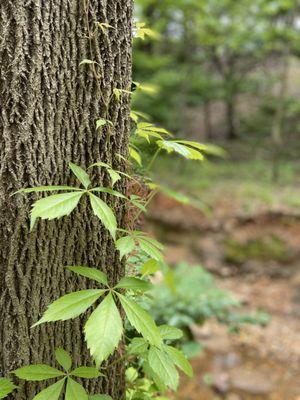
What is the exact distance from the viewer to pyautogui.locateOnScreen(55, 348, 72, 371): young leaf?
1.28 meters

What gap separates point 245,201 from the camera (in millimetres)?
7918

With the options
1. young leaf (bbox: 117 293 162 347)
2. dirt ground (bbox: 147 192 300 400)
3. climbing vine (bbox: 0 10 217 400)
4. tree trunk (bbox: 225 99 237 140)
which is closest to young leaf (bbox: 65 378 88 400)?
climbing vine (bbox: 0 10 217 400)

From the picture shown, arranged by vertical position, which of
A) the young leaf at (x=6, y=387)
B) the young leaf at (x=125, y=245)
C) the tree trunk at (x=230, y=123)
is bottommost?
the young leaf at (x=6, y=387)

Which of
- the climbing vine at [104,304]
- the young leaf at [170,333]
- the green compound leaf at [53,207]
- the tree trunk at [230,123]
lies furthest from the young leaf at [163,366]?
the tree trunk at [230,123]

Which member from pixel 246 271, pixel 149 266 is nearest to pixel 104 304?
pixel 149 266

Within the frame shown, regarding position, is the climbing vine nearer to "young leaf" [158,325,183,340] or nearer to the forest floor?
"young leaf" [158,325,183,340]

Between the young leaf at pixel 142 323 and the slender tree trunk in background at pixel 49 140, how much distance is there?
263mm

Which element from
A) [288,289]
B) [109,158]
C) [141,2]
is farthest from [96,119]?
[141,2]

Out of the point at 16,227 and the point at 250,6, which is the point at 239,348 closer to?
the point at 16,227

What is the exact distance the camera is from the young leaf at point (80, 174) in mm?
1214

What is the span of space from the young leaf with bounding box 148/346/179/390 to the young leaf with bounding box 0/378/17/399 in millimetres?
413

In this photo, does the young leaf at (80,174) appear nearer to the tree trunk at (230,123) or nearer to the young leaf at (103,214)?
the young leaf at (103,214)

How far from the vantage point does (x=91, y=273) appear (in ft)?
4.10

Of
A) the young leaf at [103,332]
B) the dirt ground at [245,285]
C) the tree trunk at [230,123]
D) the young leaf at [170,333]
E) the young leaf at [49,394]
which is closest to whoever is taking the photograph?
the young leaf at [103,332]
